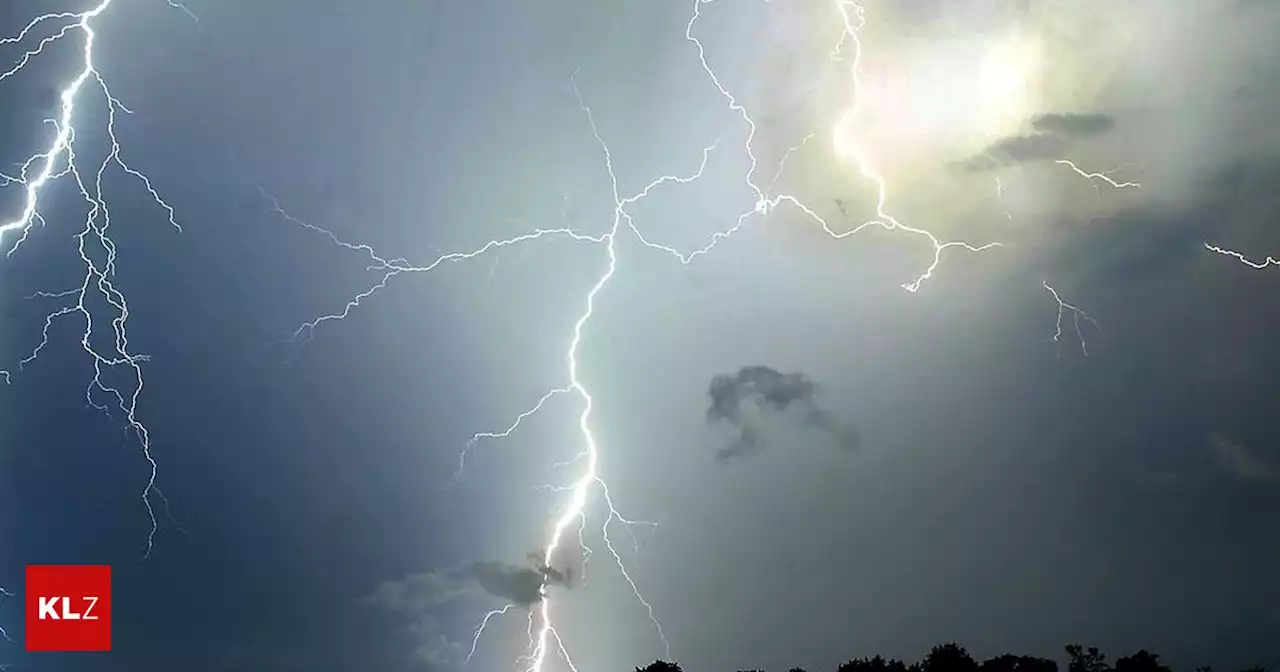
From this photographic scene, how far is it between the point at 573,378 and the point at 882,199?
8.91 m

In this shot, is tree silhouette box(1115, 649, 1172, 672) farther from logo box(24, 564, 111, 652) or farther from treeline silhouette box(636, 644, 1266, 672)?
logo box(24, 564, 111, 652)

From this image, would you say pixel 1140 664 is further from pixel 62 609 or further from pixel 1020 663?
pixel 62 609

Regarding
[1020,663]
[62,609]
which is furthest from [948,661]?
[62,609]

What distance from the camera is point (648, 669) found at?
71.9 ft

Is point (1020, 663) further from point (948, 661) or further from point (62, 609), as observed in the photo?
point (62, 609)

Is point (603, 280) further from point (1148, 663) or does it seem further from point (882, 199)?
point (1148, 663)

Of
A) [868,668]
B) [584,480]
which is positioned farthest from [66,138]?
[868,668]

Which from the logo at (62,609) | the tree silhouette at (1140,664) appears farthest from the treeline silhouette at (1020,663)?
the logo at (62,609)

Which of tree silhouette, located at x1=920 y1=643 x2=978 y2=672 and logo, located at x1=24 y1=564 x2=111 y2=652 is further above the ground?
logo, located at x1=24 y1=564 x2=111 y2=652

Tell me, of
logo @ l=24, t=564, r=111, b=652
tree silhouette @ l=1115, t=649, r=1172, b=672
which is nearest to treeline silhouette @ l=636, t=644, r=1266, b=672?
tree silhouette @ l=1115, t=649, r=1172, b=672

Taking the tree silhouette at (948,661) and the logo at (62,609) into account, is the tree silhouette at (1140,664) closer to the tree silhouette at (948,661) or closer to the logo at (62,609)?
the tree silhouette at (948,661)

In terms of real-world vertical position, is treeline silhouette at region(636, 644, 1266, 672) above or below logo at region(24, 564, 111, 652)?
below

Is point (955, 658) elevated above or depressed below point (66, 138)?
below

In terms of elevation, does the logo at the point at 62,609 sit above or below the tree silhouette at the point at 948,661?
above
